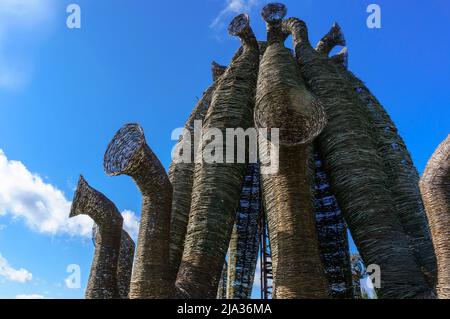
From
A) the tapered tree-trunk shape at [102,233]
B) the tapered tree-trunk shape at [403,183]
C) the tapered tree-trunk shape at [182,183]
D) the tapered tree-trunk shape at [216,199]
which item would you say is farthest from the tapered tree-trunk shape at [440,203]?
the tapered tree-trunk shape at [102,233]

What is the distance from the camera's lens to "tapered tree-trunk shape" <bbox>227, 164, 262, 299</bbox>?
8.70 m

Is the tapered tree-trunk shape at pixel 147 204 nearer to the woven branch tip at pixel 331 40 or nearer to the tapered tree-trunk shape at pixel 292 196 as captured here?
the tapered tree-trunk shape at pixel 292 196

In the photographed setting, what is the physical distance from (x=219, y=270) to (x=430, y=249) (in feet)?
8.60

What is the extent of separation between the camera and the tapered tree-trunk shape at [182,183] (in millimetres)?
5447

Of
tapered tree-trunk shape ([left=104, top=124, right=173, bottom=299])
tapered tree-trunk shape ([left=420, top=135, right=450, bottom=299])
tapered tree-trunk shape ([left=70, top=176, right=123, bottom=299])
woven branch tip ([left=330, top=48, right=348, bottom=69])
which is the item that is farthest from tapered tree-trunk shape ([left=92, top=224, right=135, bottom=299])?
woven branch tip ([left=330, top=48, right=348, bottom=69])

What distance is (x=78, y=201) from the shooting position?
17.4 feet

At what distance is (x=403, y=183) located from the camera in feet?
19.4

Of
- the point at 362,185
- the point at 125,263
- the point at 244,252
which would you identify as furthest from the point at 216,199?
the point at 244,252

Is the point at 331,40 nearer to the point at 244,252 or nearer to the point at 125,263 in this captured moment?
the point at 244,252

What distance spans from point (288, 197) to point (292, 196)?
0.04 metres

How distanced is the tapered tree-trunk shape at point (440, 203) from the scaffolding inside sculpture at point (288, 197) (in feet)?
0.04

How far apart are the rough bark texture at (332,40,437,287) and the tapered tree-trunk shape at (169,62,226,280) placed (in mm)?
2761

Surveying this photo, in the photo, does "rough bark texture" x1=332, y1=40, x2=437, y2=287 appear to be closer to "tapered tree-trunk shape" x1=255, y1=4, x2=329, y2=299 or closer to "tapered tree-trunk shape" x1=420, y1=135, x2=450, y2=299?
"tapered tree-trunk shape" x1=420, y1=135, x2=450, y2=299

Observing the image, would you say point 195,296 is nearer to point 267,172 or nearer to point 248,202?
point 267,172
